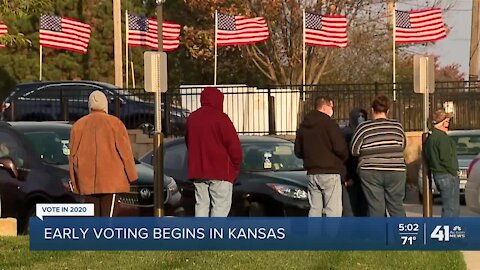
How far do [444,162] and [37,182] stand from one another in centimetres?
501

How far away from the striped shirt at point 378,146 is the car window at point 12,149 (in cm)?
439

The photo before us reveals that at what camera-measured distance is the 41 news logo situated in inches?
422

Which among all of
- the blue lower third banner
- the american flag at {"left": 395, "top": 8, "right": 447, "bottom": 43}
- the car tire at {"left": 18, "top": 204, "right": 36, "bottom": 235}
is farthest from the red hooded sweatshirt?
the american flag at {"left": 395, "top": 8, "right": 447, "bottom": 43}

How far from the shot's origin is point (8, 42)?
12.3 metres

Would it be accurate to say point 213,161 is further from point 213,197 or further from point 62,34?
point 62,34

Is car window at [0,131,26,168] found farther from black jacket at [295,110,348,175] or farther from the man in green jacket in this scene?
the man in green jacket

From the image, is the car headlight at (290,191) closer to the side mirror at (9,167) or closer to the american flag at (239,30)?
the side mirror at (9,167)

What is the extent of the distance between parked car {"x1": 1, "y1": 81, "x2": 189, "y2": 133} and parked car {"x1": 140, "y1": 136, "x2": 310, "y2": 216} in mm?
9732

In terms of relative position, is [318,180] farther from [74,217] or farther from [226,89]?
[226,89]

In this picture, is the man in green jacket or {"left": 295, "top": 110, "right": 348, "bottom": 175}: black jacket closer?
{"left": 295, "top": 110, "right": 348, "bottom": 175}: black jacket

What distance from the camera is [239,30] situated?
94.6 ft

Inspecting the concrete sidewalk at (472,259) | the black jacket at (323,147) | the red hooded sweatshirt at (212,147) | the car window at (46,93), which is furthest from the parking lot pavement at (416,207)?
the car window at (46,93)

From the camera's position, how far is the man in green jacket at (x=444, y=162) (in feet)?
42.3

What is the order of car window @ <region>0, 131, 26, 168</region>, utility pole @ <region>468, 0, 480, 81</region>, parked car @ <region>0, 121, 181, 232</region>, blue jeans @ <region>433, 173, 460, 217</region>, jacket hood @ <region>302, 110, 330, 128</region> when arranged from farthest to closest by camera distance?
utility pole @ <region>468, 0, 480, 81</region> → car window @ <region>0, 131, 26, 168</region> → parked car @ <region>0, 121, 181, 232</region> → blue jeans @ <region>433, 173, 460, 217</region> → jacket hood @ <region>302, 110, 330, 128</region>
